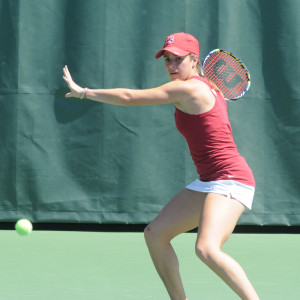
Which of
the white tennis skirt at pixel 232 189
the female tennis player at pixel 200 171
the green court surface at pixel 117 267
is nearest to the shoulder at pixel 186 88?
the female tennis player at pixel 200 171

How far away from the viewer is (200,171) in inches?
131

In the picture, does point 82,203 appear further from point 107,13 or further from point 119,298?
point 119,298

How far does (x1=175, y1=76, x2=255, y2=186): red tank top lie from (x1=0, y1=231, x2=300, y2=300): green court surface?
83 cm

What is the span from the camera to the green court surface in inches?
153

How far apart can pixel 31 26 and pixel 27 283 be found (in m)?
2.80

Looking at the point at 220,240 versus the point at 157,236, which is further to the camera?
the point at 157,236

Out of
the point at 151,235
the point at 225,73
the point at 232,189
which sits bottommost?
the point at 151,235

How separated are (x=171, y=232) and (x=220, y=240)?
316mm

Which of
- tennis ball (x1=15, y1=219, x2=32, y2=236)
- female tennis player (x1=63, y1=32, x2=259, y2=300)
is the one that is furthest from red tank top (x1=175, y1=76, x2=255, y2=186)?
tennis ball (x1=15, y1=219, x2=32, y2=236)

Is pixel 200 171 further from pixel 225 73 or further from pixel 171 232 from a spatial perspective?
pixel 225 73

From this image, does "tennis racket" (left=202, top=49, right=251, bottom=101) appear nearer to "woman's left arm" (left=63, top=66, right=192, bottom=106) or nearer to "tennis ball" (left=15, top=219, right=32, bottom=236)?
"tennis ball" (left=15, top=219, right=32, bottom=236)

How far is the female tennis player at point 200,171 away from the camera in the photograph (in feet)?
10.1

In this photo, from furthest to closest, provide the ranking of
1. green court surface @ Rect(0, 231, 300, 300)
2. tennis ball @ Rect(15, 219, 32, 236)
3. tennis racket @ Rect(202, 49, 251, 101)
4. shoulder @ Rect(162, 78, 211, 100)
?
tennis racket @ Rect(202, 49, 251, 101) < tennis ball @ Rect(15, 219, 32, 236) < green court surface @ Rect(0, 231, 300, 300) < shoulder @ Rect(162, 78, 211, 100)

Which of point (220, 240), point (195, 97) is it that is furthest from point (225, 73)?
point (220, 240)
